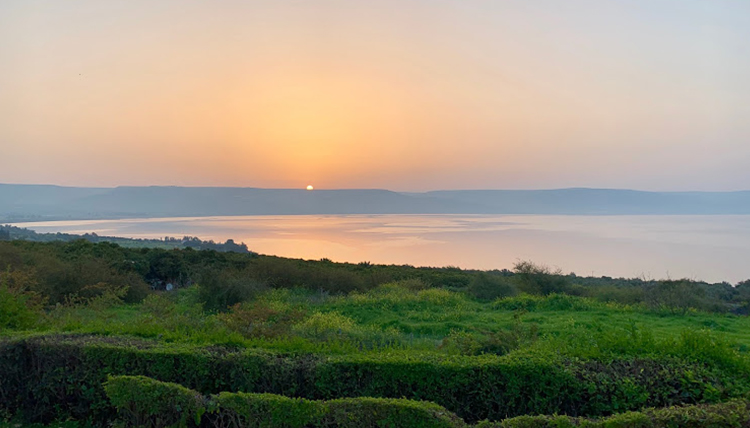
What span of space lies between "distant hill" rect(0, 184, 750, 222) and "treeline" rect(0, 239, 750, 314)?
97511 mm

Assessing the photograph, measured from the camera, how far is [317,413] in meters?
4.85

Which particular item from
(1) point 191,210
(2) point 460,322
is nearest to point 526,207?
(1) point 191,210

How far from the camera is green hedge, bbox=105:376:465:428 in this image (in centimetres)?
477

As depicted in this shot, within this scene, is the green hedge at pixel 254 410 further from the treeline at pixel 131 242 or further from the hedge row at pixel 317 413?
the treeline at pixel 131 242

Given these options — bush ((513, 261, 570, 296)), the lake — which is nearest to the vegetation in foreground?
bush ((513, 261, 570, 296))

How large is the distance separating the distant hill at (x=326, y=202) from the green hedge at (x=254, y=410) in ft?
389

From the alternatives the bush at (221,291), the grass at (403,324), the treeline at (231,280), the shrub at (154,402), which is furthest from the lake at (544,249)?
the shrub at (154,402)

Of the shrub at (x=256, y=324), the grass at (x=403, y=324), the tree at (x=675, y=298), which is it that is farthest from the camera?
the tree at (x=675, y=298)

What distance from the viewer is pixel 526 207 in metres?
182

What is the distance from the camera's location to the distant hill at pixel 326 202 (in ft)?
436

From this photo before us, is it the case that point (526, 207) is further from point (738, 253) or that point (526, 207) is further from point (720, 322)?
point (720, 322)

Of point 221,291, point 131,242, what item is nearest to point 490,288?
point 221,291

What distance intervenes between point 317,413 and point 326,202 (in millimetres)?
151331

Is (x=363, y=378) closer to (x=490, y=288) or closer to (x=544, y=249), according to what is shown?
(x=490, y=288)
